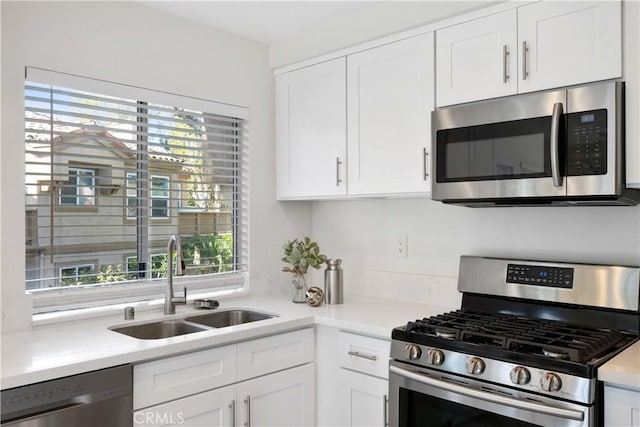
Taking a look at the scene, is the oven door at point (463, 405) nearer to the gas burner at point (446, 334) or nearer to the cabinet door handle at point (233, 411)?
the gas burner at point (446, 334)

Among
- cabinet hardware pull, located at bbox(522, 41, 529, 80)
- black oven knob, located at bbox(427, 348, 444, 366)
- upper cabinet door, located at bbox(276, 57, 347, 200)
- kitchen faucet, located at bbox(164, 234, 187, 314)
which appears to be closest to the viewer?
black oven knob, located at bbox(427, 348, 444, 366)

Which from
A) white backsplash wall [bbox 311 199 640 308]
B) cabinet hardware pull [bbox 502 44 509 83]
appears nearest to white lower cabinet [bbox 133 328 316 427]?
white backsplash wall [bbox 311 199 640 308]

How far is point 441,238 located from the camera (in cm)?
255

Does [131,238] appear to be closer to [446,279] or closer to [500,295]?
[446,279]

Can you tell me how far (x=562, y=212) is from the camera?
217 centimetres

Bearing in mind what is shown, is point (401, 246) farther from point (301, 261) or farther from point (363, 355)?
point (363, 355)

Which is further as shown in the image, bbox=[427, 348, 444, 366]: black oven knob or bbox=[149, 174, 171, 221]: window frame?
bbox=[149, 174, 171, 221]: window frame

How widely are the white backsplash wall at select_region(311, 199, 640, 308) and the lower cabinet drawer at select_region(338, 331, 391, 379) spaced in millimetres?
560

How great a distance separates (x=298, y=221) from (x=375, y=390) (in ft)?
4.12

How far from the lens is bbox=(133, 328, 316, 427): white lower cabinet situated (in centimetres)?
183

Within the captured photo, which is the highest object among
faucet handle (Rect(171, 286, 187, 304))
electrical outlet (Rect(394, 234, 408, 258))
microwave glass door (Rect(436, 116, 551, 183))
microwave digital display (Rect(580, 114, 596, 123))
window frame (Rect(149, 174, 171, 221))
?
microwave digital display (Rect(580, 114, 596, 123))

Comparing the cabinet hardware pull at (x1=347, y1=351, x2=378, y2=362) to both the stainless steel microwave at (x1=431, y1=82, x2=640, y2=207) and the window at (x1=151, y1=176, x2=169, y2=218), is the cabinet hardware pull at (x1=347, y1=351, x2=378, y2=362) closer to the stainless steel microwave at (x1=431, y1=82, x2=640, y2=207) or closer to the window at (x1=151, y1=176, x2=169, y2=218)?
the stainless steel microwave at (x1=431, y1=82, x2=640, y2=207)

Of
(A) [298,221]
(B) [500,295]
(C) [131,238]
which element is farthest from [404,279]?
(C) [131,238]

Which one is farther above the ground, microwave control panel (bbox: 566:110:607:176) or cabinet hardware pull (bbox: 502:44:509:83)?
cabinet hardware pull (bbox: 502:44:509:83)
